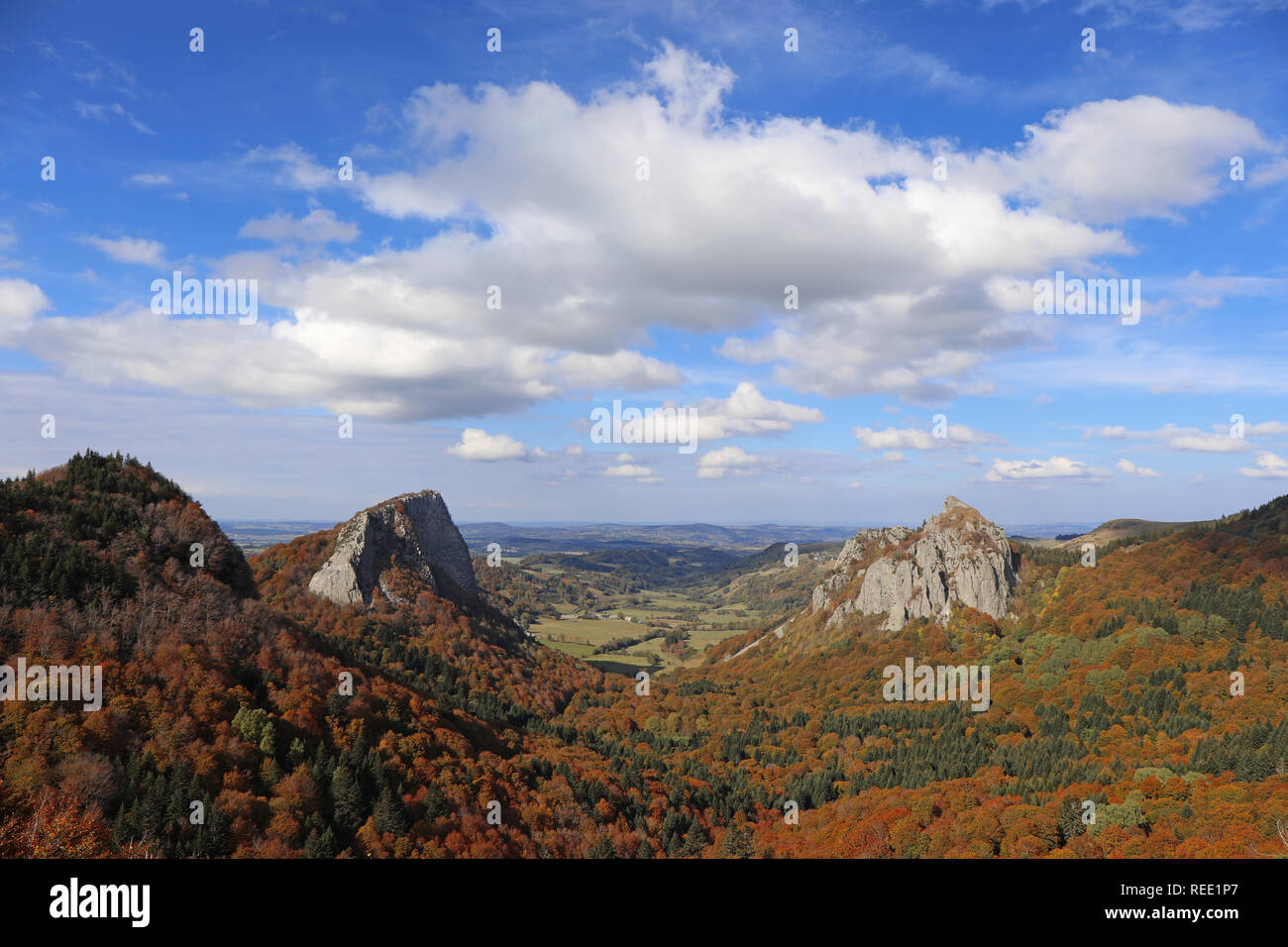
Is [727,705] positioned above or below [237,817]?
below

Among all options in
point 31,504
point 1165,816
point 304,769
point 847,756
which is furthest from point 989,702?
point 31,504

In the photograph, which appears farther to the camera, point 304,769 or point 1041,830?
point 1041,830

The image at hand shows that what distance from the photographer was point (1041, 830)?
253 feet

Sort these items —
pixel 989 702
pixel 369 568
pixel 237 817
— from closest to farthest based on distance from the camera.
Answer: pixel 237 817, pixel 989 702, pixel 369 568

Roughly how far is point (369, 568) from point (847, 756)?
146715 millimetres

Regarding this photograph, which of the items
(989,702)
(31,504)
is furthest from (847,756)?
(31,504)

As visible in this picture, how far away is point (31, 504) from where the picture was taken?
3164 inches
